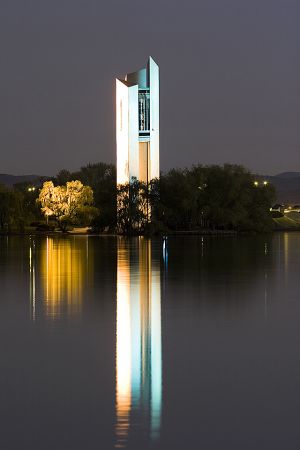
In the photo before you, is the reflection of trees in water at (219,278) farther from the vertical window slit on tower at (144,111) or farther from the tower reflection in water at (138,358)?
the vertical window slit on tower at (144,111)

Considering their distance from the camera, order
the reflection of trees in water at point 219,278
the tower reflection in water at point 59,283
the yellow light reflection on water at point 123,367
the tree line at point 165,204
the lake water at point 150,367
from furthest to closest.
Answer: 1. the tree line at point 165,204
2. the reflection of trees in water at point 219,278
3. the tower reflection in water at point 59,283
4. the yellow light reflection on water at point 123,367
5. the lake water at point 150,367

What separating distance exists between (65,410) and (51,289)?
1023cm

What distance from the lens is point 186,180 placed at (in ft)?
203

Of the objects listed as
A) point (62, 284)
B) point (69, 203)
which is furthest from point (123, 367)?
point (69, 203)

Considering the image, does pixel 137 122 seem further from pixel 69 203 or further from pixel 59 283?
pixel 59 283

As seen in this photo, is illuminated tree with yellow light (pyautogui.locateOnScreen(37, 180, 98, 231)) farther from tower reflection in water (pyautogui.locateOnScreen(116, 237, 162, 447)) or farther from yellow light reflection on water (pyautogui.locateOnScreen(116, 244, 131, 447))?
yellow light reflection on water (pyautogui.locateOnScreen(116, 244, 131, 447))

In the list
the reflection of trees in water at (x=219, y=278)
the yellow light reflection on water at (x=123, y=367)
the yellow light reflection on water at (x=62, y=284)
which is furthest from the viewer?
the reflection of trees in water at (x=219, y=278)

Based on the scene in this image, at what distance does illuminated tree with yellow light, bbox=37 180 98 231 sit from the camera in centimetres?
6347

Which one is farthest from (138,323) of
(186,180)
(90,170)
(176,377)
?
(90,170)

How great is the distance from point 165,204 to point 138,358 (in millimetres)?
51775

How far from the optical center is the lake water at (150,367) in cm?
619

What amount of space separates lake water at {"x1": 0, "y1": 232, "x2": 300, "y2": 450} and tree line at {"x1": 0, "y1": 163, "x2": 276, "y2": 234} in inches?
1634

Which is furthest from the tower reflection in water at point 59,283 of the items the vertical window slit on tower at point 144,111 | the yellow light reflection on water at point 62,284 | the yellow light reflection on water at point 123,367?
the vertical window slit on tower at point 144,111

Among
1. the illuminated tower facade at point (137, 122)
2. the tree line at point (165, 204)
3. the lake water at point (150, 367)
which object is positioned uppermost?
the illuminated tower facade at point (137, 122)
